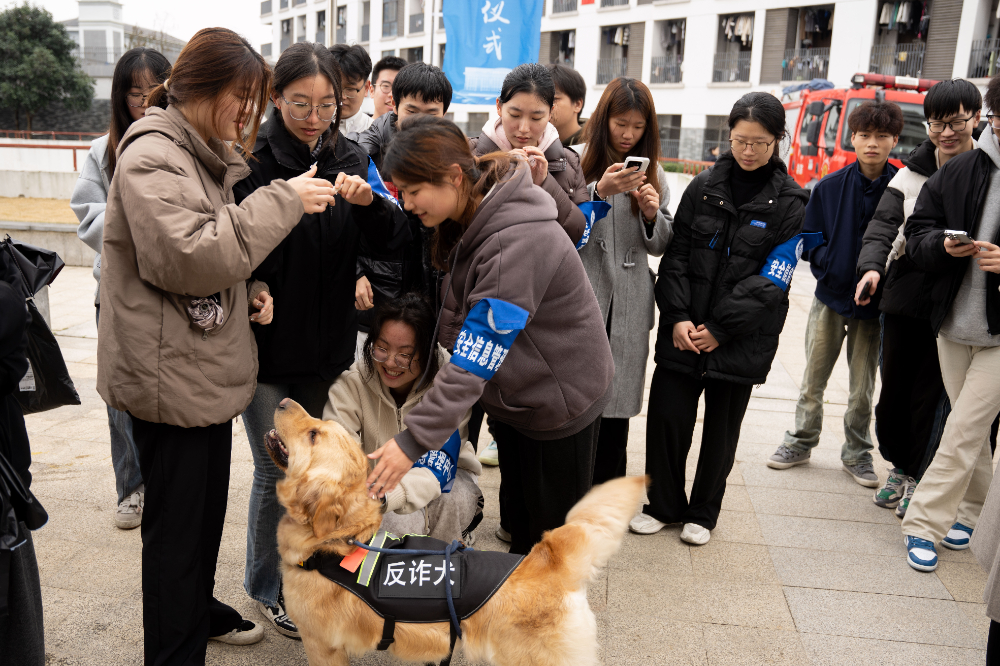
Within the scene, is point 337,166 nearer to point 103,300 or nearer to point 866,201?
point 103,300

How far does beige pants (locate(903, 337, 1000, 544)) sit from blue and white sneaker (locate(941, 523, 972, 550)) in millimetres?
211

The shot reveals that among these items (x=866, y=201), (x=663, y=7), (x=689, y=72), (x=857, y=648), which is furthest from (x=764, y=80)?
(x=857, y=648)

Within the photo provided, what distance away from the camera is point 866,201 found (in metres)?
4.40

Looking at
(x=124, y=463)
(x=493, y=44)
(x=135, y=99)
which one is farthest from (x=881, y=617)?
(x=493, y=44)

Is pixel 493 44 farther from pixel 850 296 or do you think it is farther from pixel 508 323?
pixel 508 323

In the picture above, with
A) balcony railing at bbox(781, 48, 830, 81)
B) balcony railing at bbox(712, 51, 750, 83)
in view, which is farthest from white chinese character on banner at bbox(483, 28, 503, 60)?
balcony railing at bbox(712, 51, 750, 83)

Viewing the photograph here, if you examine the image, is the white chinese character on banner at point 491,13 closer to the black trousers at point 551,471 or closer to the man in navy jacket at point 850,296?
the man in navy jacket at point 850,296

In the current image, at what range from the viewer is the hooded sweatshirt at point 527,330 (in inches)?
83.7

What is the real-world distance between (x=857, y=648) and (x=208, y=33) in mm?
3247

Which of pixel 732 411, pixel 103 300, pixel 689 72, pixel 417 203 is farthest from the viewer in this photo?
pixel 689 72

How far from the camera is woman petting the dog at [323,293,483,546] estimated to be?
2732 millimetres

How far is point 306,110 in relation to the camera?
8.31ft

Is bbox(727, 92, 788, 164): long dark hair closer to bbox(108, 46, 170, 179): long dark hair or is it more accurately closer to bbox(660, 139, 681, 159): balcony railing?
bbox(108, 46, 170, 179): long dark hair

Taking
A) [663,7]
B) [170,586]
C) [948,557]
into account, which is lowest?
[948,557]
